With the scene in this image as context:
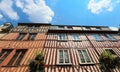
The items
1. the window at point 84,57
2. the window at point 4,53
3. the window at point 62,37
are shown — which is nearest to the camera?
the window at point 84,57

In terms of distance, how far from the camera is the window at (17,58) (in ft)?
31.0

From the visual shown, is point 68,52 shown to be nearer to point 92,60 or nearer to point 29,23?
point 92,60

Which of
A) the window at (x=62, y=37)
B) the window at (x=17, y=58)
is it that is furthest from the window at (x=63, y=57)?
the window at (x=17, y=58)

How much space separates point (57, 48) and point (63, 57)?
63.8 inches

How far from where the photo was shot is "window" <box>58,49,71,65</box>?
31.1 ft

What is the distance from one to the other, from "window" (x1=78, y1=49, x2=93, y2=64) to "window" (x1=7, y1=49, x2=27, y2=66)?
5.39 meters

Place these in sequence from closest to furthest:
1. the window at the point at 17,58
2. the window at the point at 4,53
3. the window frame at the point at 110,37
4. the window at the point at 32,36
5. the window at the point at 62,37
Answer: the window at the point at 17,58 → the window at the point at 4,53 → the window at the point at 62,37 → the window frame at the point at 110,37 → the window at the point at 32,36

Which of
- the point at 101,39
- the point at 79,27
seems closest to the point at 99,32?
the point at 101,39

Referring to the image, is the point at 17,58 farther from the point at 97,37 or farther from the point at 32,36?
the point at 97,37

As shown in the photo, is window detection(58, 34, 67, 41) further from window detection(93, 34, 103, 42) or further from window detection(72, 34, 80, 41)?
window detection(93, 34, 103, 42)

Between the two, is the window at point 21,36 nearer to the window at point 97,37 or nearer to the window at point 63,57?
the window at point 63,57

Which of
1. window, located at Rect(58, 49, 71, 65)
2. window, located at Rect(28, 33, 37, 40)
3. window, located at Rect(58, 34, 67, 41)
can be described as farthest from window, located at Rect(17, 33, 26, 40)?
window, located at Rect(58, 49, 71, 65)

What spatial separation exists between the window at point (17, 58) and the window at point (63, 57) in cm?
349

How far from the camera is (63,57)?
1000cm
